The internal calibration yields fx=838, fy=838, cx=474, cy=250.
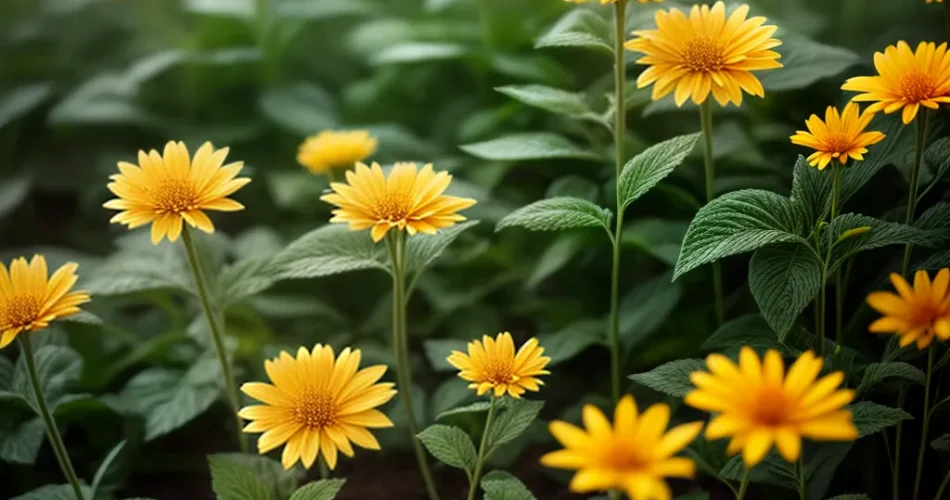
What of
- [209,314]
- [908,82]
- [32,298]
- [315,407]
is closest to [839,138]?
[908,82]

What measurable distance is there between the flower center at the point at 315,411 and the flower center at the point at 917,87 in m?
0.52

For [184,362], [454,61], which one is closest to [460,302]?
[184,362]

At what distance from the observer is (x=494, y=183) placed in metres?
1.10

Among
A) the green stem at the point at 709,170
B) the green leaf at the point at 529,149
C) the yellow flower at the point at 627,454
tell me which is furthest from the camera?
the green leaf at the point at 529,149

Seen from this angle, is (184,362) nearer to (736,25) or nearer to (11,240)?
(11,240)

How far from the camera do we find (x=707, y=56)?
0.72m

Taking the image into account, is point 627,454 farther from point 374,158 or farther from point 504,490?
point 374,158

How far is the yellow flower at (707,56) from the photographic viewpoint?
71 centimetres

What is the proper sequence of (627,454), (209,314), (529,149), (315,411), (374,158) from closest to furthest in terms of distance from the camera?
(627,454) < (315,411) < (209,314) < (529,149) < (374,158)

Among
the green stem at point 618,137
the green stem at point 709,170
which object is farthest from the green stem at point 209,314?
the green stem at point 709,170

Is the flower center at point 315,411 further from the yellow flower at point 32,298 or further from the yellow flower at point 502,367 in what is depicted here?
the yellow flower at point 32,298

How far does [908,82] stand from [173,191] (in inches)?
24.2

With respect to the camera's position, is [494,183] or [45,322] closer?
[45,322]

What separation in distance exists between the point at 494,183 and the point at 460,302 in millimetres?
166
